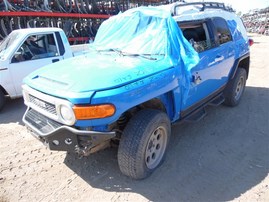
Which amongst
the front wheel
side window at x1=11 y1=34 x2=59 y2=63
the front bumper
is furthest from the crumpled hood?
side window at x1=11 y1=34 x2=59 y2=63

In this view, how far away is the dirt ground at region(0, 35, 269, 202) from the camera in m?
3.00

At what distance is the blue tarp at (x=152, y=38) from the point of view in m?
3.42

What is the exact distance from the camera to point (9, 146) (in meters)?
4.15

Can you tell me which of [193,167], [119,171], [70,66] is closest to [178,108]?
[193,167]

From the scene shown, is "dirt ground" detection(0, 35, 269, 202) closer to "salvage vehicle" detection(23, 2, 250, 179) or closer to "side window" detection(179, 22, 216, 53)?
"salvage vehicle" detection(23, 2, 250, 179)

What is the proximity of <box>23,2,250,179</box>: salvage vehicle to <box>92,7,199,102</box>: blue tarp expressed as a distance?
0.01m

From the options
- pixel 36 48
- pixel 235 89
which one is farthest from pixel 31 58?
pixel 235 89

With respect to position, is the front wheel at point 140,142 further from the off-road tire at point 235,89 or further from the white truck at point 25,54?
the white truck at point 25,54

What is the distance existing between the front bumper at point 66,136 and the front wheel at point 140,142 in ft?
0.92

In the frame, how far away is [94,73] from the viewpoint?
117 inches

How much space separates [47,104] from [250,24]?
99.2ft

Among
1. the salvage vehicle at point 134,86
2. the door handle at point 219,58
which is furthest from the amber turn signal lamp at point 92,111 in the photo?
the door handle at point 219,58

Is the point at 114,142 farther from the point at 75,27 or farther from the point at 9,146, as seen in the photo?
the point at 75,27

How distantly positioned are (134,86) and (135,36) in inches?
49.8
